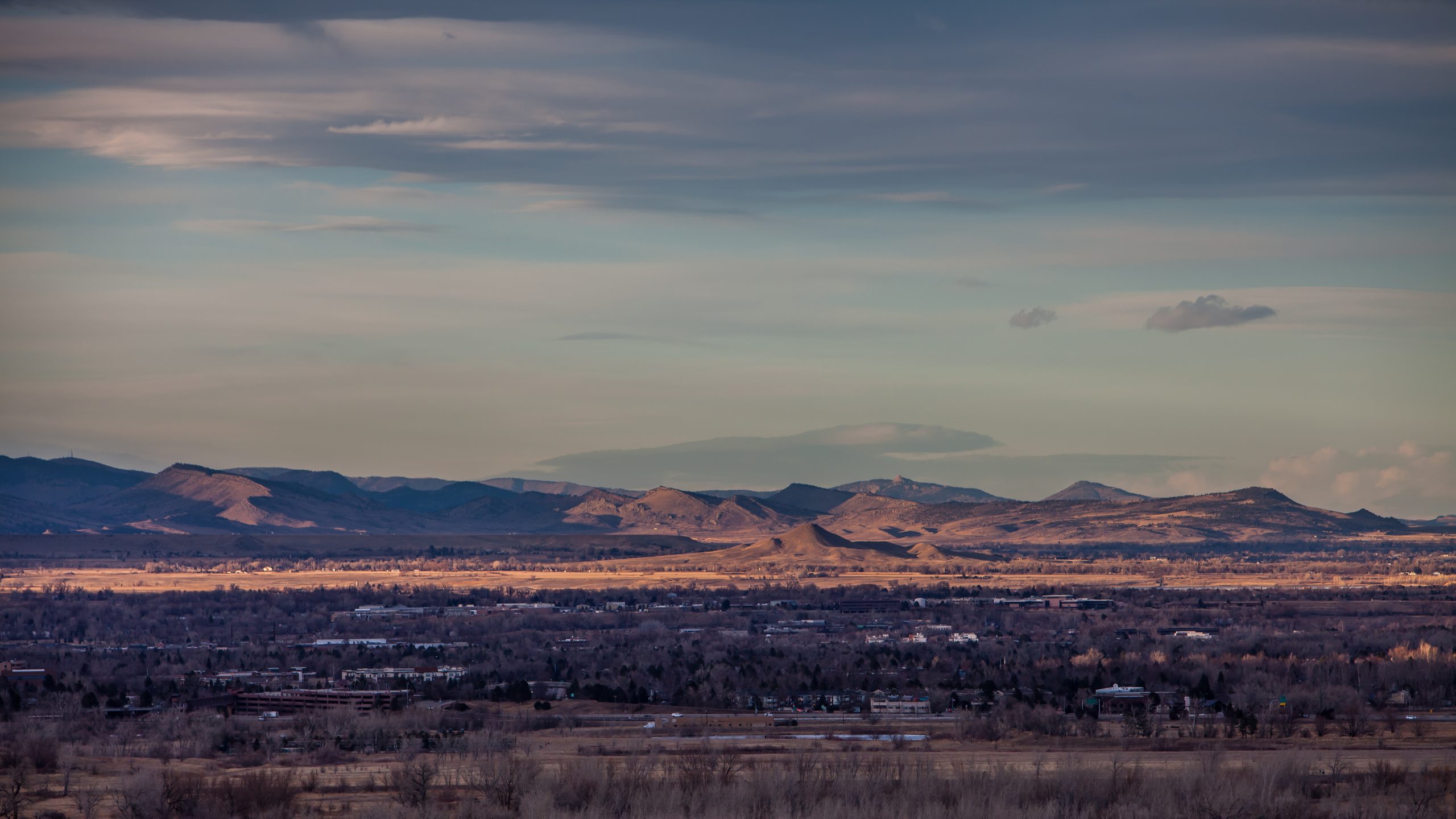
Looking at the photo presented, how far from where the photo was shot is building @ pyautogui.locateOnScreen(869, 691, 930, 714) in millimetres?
94812

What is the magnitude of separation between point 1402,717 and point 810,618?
9586cm

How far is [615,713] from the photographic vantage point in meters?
94.5

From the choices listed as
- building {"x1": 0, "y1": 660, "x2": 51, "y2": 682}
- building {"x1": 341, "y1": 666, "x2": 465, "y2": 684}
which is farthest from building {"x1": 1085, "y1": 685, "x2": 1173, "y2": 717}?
building {"x1": 0, "y1": 660, "x2": 51, "y2": 682}

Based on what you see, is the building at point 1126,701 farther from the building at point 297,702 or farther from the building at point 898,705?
the building at point 297,702

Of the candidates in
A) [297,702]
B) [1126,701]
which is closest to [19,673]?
[297,702]

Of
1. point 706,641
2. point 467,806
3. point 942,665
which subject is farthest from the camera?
point 706,641

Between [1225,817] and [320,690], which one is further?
[320,690]

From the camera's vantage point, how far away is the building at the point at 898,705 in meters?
94.8

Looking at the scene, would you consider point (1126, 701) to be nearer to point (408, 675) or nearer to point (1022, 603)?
point (408, 675)

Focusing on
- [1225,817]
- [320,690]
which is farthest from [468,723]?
[1225,817]

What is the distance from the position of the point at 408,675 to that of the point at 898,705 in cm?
3733

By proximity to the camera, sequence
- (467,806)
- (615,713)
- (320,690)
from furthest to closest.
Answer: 1. (320,690)
2. (615,713)
3. (467,806)

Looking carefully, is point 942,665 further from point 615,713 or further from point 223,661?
point 223,661

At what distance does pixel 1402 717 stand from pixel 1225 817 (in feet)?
121
